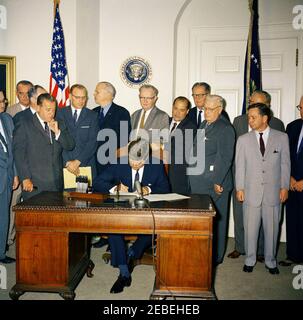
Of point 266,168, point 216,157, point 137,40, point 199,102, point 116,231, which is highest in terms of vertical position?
point 137,40

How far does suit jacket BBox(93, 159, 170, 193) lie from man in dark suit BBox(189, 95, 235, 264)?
57 cm

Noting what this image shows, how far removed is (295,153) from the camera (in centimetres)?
451

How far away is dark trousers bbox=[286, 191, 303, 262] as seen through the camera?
4488 millimetres

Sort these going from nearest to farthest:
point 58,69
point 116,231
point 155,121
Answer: point 116,231
point 155,121
point 58,69

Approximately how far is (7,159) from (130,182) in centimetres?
157

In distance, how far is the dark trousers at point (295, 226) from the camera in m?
4.49

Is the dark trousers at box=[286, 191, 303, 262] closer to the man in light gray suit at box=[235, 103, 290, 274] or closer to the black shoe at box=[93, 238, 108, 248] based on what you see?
the man in light gray suit at box=[235, 103, 290, 274]

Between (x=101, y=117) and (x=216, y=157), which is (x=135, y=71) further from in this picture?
(x=216, y=157)

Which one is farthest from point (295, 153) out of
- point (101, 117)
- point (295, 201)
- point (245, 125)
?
point (101, 117)

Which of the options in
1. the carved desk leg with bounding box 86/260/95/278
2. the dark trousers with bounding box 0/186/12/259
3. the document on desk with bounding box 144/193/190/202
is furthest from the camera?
the dark trousers with bounding box 0/186/12/259

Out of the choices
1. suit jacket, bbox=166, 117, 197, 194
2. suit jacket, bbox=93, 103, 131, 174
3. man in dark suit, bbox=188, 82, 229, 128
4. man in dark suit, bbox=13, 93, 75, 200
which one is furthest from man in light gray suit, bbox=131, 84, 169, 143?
man in dark suit, bbox=13, 93, 75, 200

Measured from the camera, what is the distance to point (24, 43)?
570cm
